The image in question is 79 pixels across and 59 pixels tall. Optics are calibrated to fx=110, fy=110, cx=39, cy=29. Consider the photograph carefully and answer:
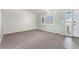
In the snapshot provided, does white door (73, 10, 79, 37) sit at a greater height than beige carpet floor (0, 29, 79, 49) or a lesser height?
greater

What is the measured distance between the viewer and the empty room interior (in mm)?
2047

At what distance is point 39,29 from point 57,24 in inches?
13.9

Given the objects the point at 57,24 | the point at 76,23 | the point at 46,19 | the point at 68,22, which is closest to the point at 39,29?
the point at 46,19

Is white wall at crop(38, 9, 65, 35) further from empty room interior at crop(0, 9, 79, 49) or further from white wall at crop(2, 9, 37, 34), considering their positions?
white wall at crop(2, 9, 37, 34)

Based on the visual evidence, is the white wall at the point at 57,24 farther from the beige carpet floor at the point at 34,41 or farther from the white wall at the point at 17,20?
the white wall at the point at 17,20

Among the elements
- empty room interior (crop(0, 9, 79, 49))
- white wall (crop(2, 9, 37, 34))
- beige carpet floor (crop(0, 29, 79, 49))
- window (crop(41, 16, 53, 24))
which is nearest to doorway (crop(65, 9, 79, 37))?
empty room interior (crop(0, 9, 79, 49))

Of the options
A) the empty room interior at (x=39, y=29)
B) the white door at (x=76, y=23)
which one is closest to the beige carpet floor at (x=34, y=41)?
the empty room interior at (x=39, y=29)

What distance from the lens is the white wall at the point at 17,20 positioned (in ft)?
6.69

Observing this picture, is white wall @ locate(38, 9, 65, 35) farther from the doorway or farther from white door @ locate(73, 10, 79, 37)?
white door @ locate(73, 10, 79, 37)

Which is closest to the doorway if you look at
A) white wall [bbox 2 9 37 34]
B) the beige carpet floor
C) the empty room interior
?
the empty room interior

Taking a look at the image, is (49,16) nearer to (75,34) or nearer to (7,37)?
(75,34)
